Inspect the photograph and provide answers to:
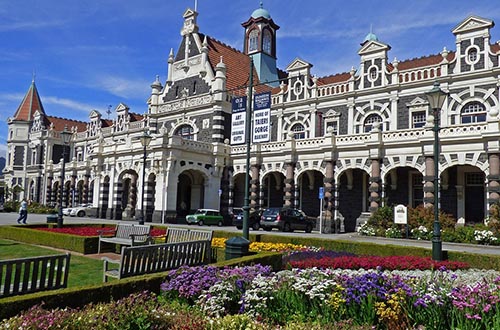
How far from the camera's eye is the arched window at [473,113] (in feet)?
93.9

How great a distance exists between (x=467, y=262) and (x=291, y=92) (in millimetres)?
26932

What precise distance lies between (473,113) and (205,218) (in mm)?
21138

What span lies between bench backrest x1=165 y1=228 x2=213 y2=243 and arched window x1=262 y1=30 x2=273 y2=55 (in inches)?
1438

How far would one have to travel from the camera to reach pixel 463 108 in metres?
29.3

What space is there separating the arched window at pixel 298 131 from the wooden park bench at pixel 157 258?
26531 millimetres

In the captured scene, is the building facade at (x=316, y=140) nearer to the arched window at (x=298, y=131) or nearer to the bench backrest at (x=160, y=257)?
the arched window at (x=298, y=131)

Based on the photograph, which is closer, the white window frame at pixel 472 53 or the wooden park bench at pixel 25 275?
the wooden park bench at pixel 25 275

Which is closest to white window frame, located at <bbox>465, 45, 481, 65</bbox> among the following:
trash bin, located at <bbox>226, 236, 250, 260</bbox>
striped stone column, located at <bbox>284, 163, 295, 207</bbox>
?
striped stone column, located at <bbox>284, 163, 295, 207</bbox>

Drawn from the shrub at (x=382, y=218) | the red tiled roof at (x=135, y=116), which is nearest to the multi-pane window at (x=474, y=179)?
the shrub at (x=382, y=218)

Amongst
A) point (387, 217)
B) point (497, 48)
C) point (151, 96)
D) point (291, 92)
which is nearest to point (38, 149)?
point (151, 96)

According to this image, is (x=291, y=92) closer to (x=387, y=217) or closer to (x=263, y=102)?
(x=387, y=217)

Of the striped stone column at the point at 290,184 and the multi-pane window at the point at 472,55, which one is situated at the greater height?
the multi-pane window at the point at 472,55

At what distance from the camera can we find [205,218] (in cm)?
3350

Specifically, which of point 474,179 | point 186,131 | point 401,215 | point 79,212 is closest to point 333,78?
point 186,131
